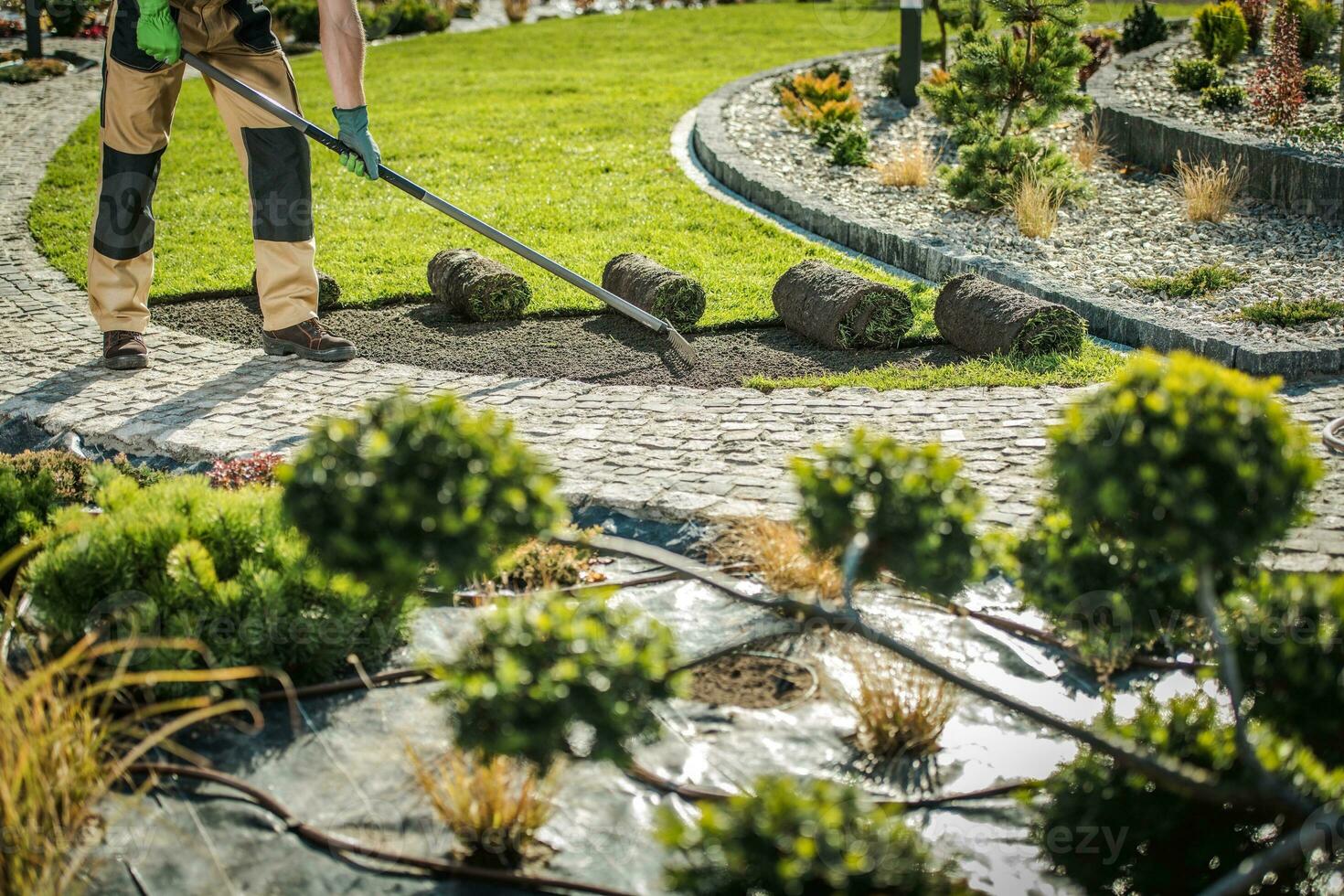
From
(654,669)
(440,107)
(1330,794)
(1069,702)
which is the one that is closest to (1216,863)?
(1330,794)

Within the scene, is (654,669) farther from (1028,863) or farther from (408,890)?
(1028,863)

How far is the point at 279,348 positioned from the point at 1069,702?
4738 millimetres

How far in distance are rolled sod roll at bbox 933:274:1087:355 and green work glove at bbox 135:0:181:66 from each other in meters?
4.04

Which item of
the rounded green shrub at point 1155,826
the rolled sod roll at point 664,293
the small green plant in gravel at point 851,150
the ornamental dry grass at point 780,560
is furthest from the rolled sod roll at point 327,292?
the rounded green shrub at point 1155,826

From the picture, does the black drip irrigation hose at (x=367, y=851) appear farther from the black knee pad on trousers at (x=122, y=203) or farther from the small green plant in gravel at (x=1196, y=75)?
the small green plant in gravel at (x=1196, y=75)

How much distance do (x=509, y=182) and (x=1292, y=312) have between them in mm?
6254

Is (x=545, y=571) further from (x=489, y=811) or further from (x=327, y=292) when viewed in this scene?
(x=327, y=292)

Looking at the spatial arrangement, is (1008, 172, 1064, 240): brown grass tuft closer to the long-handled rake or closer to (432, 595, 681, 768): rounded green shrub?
the long-handled rake

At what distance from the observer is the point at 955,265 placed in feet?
27.4

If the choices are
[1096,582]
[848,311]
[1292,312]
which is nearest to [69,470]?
[848,311]

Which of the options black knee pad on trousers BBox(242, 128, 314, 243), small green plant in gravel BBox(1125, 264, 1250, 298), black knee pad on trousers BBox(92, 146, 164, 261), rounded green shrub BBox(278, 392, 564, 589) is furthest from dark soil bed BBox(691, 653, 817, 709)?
small green plant in gravel BBox(1125, 264, 1250, 298)

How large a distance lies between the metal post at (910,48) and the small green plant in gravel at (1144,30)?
11.4ft

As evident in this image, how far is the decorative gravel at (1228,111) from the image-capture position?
997 cm

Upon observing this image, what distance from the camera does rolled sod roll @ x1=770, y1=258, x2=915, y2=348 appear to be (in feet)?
23.4
